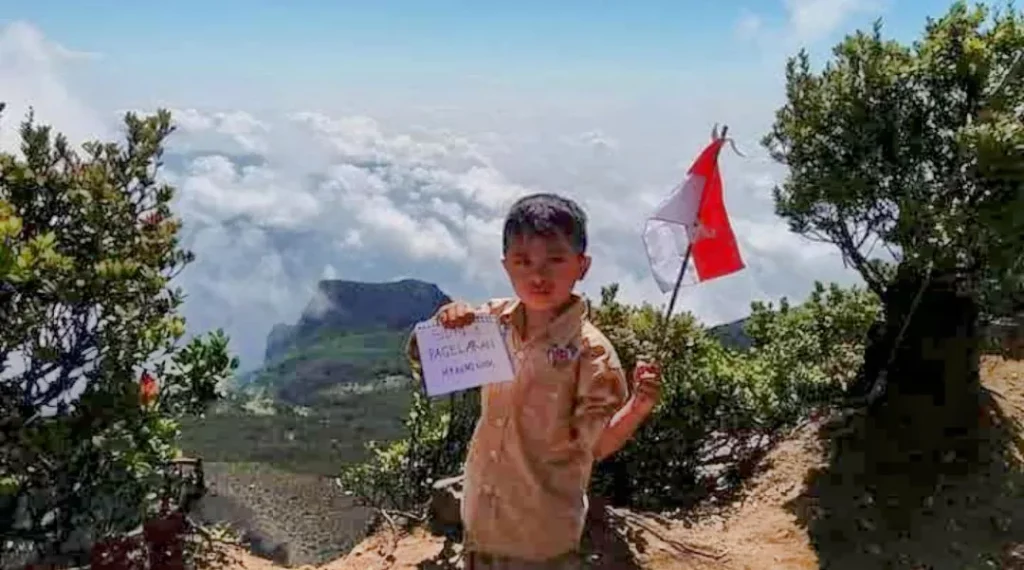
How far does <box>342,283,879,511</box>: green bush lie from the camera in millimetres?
9438

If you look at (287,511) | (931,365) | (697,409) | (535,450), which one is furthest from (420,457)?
(287,511)

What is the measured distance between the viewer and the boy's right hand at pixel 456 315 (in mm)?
3635

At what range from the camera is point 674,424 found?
1005 cm

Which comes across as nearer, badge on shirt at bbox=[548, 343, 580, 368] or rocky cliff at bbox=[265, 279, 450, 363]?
badge on shirt at bbox=[548, 343, 580, 368]

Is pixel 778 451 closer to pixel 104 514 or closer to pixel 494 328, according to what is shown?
pixel 104 514

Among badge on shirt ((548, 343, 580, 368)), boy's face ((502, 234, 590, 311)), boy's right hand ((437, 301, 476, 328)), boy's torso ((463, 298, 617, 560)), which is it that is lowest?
boy's torso ((463, 298, 617, 560))

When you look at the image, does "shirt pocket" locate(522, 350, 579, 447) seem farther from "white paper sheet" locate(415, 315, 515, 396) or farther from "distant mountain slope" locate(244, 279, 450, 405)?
"distant mountain slope" locate(244, 279, 450, 405)

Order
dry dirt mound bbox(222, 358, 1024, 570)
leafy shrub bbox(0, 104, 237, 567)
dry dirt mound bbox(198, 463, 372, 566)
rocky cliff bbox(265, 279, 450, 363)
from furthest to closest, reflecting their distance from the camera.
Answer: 1. rocky cliff bbox(265, 279, 450, 363)
2. dry dirt mound bbox(198, 463, 372, 566)
3. dry dirt mound bbox(222, 358, 1024, 570)
4. leafy shrub bbox(0, 104, 237, 567)

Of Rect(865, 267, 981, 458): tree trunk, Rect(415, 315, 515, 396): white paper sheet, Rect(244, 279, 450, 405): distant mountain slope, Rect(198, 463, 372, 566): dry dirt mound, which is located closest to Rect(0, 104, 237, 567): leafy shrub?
Rect(415, 315, 515, 396): white paper sheet

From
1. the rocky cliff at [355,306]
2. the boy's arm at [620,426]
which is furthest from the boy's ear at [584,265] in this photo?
the rocky cliff at [355,306]

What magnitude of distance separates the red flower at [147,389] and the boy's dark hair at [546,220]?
3.30 m

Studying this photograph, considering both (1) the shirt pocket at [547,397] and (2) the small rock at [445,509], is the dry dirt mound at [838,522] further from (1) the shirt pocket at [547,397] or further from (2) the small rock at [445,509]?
(1) the shirt pocket at [547,397]

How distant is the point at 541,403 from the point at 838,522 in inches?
237

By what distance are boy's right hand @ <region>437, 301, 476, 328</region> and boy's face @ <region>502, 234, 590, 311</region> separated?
0.18 m
